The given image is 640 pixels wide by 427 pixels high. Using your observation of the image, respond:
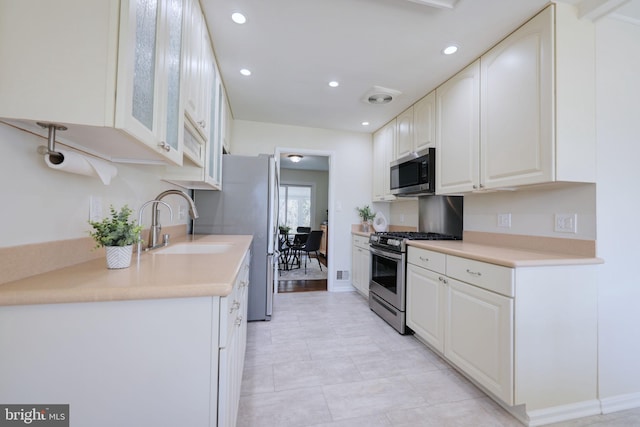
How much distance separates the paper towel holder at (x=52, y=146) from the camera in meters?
0.81

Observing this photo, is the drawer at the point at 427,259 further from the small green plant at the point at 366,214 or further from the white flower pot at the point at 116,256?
the white flower pot at the point at 116,256

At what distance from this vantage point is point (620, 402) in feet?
5.03

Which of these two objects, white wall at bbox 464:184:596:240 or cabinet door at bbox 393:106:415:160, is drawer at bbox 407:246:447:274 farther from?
cabinet door at bbox 393:106:415:160

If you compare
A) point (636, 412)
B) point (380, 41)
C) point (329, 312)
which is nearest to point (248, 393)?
point (329, 312)

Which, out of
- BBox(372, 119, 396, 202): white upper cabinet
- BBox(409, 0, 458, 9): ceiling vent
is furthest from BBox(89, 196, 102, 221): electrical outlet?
BBox(372, 119, 396, 202): white upper cabinet

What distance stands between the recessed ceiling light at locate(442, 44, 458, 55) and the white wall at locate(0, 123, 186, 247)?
238 cm

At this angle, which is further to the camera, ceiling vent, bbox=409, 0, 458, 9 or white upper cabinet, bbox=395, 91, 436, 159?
white upper cabinet, bbox=395, 91, 436, 159

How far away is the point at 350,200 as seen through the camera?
4004 millimetres

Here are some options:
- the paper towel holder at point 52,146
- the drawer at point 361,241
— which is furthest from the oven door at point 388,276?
→ the paper towel holder at point 52,146

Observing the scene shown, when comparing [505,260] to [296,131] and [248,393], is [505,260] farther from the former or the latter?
[296,131]

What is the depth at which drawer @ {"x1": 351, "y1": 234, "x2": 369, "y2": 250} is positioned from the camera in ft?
11.2

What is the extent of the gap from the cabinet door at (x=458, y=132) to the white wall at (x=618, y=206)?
0.68m

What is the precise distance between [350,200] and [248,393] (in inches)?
113

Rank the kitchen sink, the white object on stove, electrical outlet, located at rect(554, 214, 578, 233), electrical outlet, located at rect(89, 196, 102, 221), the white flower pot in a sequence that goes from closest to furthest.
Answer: the white flower pot
electrical outlet, located at rect(89, 196, 102, 221)
electrical outlet, located at rect(554, 214, 578, 233)
the kitchen sink
the white object on stove
